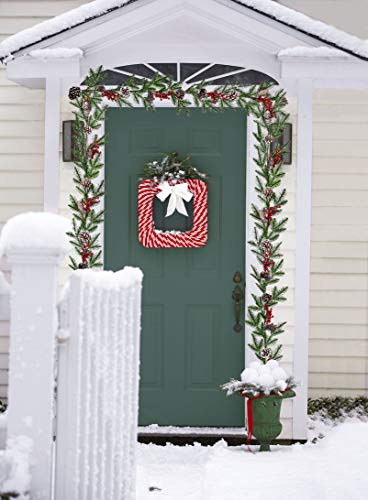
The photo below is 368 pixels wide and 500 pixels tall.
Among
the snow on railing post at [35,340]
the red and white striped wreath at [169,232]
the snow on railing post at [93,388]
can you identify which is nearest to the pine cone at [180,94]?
the red and white striped wreath at [169,232]

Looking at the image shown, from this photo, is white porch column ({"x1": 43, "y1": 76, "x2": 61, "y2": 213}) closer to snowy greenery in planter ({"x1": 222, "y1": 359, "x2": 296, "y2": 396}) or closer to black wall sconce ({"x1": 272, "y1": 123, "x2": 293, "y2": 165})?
black wall sconce ({"x1": 272, "y1": 123, "x2": 293, "y2": 165})

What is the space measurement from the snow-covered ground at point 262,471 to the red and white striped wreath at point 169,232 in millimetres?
1568

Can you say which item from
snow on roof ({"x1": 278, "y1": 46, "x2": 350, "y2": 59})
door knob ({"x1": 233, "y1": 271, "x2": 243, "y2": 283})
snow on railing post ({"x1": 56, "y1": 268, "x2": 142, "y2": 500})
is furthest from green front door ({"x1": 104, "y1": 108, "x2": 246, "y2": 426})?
snow on railing post ({"x1": 56, "y1": 268, "x2": 142, "y2": 500})

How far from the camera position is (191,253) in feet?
20.7

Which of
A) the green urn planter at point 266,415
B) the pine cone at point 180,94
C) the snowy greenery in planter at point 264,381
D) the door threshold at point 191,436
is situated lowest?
the door threshold at point 191,436

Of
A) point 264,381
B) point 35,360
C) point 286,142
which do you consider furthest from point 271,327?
point 35,360

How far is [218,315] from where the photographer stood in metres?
6.31

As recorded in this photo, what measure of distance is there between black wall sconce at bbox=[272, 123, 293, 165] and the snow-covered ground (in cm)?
205

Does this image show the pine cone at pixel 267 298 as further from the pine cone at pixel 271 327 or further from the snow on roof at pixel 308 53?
the snow on roof at pixel 308 53

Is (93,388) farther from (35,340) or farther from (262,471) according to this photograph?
(262,471)

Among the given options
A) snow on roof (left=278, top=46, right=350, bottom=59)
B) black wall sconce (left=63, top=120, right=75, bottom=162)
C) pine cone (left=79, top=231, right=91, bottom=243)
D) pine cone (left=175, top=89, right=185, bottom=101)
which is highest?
snow on roof (left=278, top=46, right=350, bottom=59)

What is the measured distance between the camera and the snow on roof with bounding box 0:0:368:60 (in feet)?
17.7

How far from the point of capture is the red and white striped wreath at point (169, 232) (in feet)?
20.4

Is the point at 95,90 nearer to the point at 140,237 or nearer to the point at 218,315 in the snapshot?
the point at 140,237
